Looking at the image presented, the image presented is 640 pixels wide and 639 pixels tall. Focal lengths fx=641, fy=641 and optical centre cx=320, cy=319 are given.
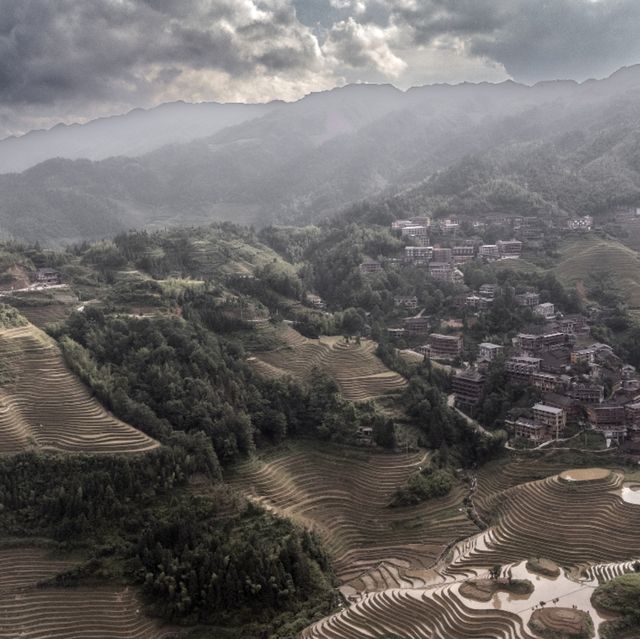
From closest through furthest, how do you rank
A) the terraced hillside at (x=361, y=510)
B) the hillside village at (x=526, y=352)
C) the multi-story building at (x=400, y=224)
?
1. the terraced hillside at (x=361, y=510)
2. the hillside village at (x=526, y=352)
3. the multi-story building at (x=400, y=224)

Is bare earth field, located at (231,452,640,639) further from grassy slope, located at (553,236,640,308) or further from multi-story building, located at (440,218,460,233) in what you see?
multi-story building, located at (440,218,460,233)

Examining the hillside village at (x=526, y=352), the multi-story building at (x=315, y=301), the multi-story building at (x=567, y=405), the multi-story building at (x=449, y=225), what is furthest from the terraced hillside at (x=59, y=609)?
the multi-story building at (x=449, y=225)

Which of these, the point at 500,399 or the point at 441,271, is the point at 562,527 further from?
the point at 441,271

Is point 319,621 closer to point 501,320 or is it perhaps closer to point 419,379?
point 419,379

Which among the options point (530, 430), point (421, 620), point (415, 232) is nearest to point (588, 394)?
point (530, 430)

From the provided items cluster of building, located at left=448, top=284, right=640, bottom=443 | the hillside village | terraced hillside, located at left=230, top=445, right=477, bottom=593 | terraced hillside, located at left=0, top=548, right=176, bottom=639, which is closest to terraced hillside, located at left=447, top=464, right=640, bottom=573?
terraced hillside, located at left=230, top=445, right=477, bottom=593

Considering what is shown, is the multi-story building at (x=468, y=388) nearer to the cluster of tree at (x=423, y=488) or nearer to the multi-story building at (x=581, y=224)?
the cluster of tree at (x=423, y=488)

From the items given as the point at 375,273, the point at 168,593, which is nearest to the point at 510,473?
the point at 168,593
